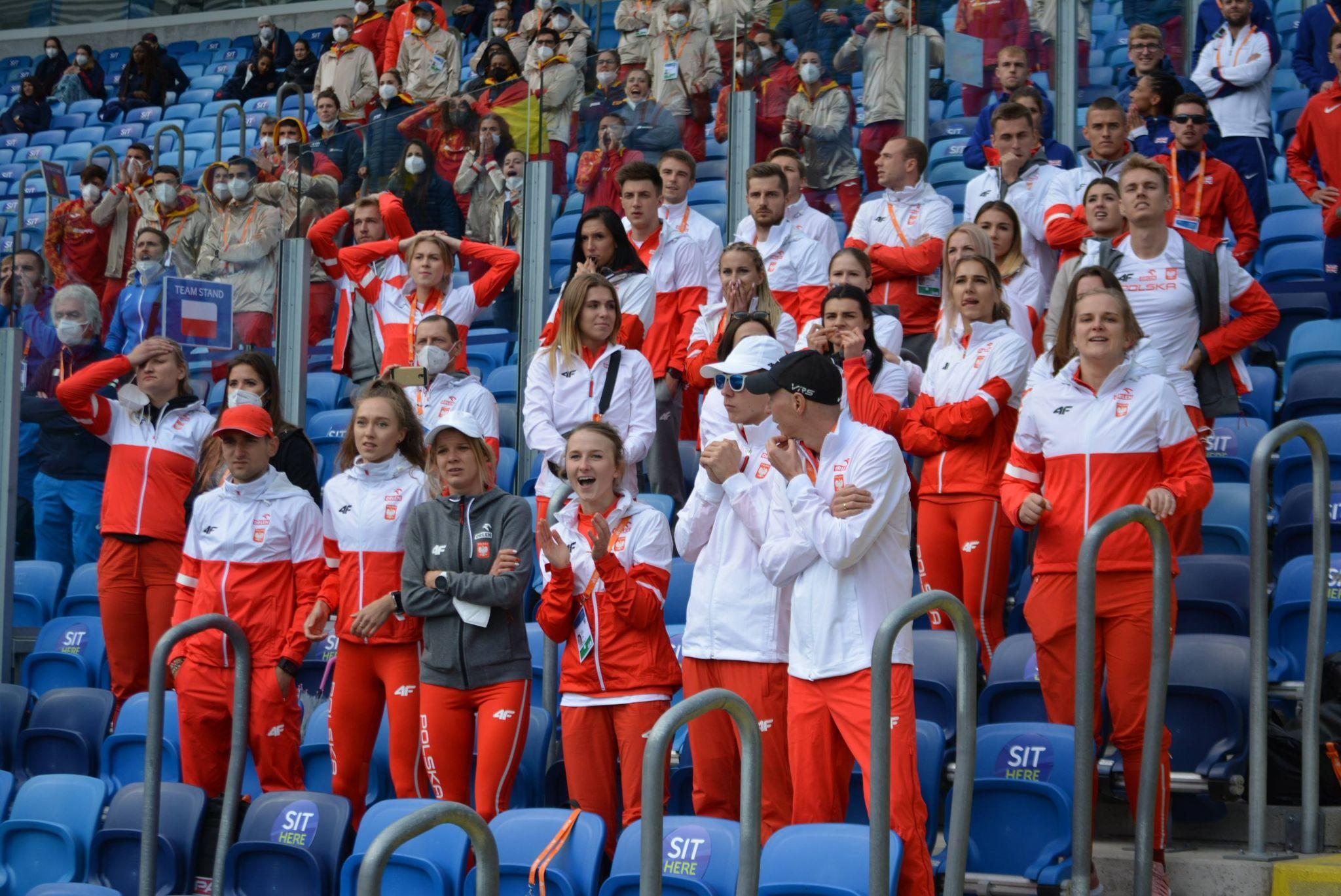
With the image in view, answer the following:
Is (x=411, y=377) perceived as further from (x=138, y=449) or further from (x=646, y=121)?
(x=646, y=121)

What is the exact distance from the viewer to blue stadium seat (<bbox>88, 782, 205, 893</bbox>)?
559 cm

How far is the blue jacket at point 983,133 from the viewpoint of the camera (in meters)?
8.41

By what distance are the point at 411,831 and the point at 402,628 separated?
255cm

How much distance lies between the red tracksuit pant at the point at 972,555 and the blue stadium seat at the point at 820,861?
1.58 m

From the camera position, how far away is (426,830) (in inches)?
124

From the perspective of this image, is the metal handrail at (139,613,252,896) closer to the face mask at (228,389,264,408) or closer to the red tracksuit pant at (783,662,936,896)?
the face mask at (228,389,264,408)

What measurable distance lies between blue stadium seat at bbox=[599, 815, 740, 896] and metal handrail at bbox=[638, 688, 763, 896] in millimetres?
736

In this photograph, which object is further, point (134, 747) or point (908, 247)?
point (908, 247)

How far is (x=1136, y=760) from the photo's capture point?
4695 millimetres

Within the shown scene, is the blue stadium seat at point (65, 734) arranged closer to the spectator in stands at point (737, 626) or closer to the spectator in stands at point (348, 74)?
the spectator in stands at point (737, 626)

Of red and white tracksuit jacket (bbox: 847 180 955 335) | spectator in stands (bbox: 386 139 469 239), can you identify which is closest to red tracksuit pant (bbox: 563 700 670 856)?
red and white tracksuit jacket (bbox: 847 180 955 335)

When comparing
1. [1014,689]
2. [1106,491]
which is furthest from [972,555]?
[1106,491]

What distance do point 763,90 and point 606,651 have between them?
13.5 feet

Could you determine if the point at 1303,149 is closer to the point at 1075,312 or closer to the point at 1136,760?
the point at 1075,312
